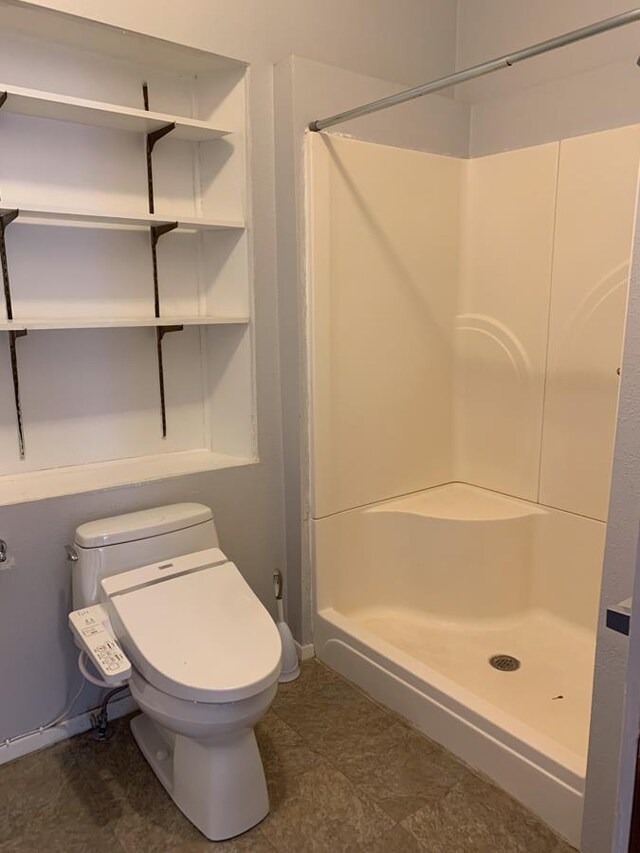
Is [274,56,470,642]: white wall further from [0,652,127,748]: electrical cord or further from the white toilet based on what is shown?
[0,652,127,748]: electrical cord

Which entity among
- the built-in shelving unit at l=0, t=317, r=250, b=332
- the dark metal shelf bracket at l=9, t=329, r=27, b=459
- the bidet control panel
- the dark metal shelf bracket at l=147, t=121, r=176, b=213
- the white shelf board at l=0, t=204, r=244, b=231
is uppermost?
the dark metal shelf bracket at l=147, t=121, r=176, b=213

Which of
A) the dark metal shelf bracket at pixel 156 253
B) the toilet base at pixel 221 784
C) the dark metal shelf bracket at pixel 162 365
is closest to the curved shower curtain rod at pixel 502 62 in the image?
the dark metal shelf bracket at pixel 156 253

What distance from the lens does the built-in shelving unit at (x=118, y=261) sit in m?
1.90

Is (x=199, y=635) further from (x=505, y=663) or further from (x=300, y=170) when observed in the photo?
(x=300, y=170)

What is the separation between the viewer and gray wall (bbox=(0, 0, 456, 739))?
1.86 m

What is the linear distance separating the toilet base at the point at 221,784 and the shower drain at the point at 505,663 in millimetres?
888

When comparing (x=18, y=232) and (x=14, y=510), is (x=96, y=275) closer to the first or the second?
(x=18, y=232)

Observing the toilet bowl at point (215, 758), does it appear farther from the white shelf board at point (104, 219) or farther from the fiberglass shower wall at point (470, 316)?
the white shelf board at point (104, 219)

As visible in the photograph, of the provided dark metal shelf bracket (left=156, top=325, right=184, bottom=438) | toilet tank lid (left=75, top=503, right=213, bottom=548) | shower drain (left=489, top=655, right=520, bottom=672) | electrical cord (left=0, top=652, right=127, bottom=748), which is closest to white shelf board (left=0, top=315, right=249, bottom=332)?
dark metal shelf bracket (left=156, top=325, right=184, bottom=438)

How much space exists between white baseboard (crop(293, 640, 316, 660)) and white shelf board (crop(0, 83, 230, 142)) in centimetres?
174

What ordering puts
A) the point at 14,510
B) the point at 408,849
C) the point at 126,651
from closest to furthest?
the point at 408,849
the point at 126,651
the point at 14,510

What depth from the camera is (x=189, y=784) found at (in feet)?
5.53

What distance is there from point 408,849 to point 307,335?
1479mm

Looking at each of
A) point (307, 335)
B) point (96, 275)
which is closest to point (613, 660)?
point (307, 335)
